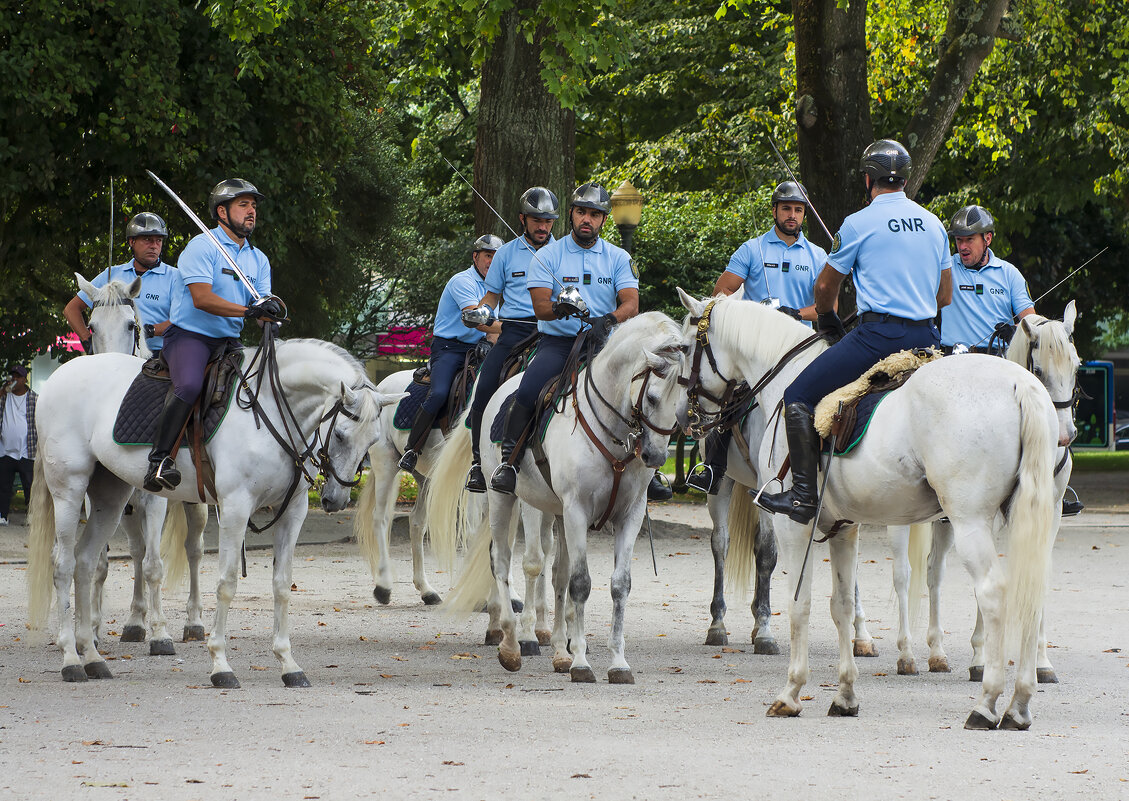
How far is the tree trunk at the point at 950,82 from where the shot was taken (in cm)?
1703

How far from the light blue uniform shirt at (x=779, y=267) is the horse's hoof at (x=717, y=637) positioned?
2.54 meters

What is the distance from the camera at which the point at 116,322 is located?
10.6 meters

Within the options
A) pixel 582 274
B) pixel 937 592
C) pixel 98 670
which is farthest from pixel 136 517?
pixel 937 592

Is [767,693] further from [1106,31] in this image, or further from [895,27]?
[1106,31]

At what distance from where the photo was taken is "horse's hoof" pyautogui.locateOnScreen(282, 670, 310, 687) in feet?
27.5

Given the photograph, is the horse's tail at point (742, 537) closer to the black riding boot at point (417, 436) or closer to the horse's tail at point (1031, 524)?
the black riding boot at point (417, 436)

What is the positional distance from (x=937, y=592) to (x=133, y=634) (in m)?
5.85

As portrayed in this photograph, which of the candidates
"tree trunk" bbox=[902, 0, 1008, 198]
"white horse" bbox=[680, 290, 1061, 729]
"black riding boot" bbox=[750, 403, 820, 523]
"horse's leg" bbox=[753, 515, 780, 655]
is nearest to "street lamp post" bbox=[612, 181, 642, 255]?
"tree trunk" bbox=[902, 0, 1008, 198]

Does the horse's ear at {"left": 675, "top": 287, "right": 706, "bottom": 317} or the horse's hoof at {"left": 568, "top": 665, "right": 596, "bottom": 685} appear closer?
the horse's ear at {"left": 675, "top": 287, "right": 706, "bottom": 317}

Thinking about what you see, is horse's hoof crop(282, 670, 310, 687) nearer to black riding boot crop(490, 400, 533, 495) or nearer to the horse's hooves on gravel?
black riding boot crop(490, 400, 533, 495)

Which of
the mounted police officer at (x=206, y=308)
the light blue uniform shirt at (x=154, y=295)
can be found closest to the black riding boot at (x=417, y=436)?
the light blue uniform shirt at (x=154, y=295)

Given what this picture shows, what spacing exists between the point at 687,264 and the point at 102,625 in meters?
18.5

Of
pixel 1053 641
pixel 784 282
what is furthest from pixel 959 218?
pixel 1053 641

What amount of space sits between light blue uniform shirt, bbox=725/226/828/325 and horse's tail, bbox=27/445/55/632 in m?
5.25
